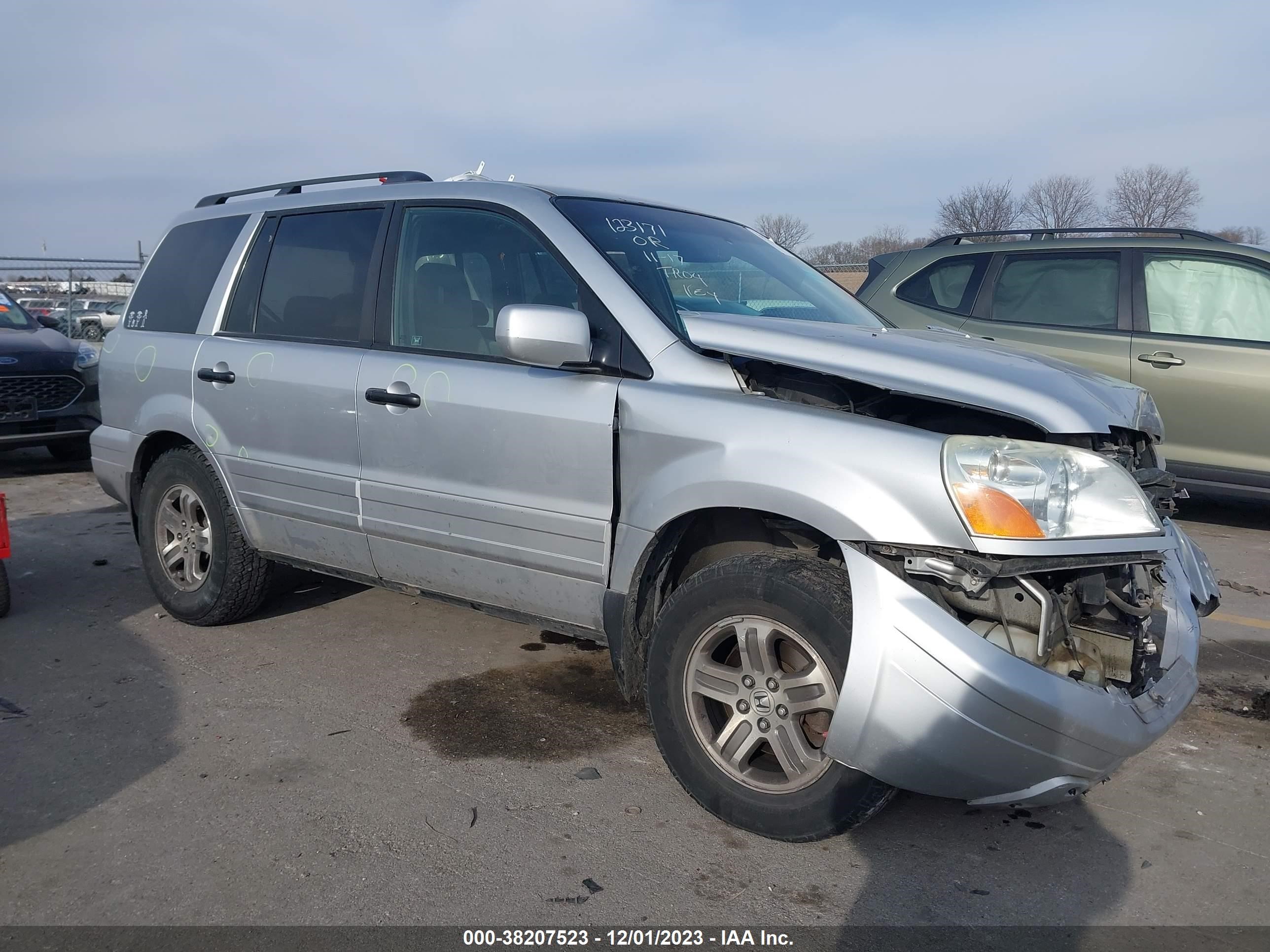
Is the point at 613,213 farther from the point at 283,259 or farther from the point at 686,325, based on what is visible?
the point at 283,259

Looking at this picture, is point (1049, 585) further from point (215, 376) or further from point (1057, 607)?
point (215, 376)

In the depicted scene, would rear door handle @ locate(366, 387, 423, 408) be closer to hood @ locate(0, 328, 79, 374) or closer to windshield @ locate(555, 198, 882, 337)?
windshield @ locate(555, 198, 882, 337)

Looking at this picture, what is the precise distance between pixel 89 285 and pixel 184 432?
14.6 m

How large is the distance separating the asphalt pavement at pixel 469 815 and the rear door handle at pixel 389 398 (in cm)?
113

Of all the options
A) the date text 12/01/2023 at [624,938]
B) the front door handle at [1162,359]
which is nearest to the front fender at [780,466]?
the date text 12/01/2023 at [624,938]

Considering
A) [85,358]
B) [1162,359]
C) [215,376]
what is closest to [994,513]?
[215,376]

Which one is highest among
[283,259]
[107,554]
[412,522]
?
[283,259]

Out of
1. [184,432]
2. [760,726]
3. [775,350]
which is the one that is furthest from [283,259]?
[760,726]

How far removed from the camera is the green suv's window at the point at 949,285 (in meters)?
7.47

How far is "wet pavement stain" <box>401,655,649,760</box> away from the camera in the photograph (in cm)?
358

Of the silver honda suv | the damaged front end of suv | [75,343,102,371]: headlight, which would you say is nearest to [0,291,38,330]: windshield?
[75,343,102,371]: headlight

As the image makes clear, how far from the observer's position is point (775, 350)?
307 cm

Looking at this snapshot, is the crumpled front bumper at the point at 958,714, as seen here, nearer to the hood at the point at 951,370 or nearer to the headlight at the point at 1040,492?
the headlight at the point at 1040,492

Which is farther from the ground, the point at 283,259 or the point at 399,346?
→ the point at 283,259
